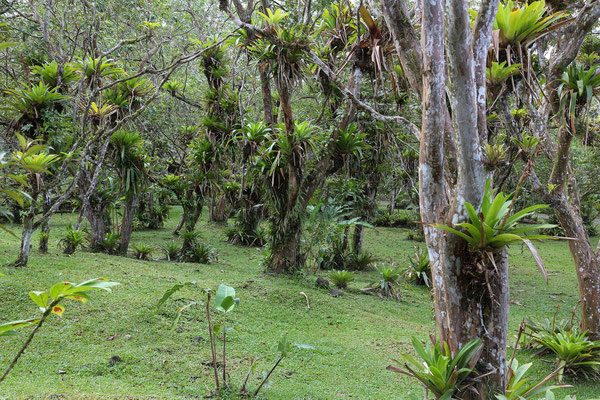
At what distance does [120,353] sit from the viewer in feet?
10.8

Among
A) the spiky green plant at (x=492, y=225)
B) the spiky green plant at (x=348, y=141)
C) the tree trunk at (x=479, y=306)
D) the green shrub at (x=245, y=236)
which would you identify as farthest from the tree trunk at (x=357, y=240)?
the spiky green plant at (x=492, y=225)

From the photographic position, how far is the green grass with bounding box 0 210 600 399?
9.62 feet

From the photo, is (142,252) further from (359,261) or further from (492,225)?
(492,225)

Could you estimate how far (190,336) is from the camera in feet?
12.5

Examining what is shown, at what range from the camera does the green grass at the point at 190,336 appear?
9.62 feet

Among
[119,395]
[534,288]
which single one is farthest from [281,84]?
[534,288]

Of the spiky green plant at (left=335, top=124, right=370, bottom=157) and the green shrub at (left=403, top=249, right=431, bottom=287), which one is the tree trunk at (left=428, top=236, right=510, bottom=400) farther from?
the green shrub at (left=403, top=249, right=431, bottom=287)

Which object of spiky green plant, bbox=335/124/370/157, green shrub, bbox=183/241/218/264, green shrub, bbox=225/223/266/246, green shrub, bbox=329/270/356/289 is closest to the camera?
spiky green plant, bbox=335/124/370/157

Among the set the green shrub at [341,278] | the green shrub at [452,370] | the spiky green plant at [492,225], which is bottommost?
the green shrub at [341,278]

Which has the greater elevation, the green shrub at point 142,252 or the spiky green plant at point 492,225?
the spiky green plant at point 492,225

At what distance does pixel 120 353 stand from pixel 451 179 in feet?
9.04

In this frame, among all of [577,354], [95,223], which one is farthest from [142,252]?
[577,354]

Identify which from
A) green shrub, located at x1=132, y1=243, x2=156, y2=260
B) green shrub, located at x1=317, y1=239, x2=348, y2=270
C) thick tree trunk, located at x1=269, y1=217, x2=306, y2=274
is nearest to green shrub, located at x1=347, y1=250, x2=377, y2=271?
green shrub, located at x1=317, y1=239, x2=348, y2=270

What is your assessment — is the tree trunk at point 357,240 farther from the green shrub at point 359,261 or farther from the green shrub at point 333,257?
the green shrub at point 333,257
